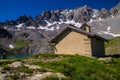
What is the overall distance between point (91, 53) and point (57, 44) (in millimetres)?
7005

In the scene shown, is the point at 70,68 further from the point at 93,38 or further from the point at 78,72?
the point at 93,38

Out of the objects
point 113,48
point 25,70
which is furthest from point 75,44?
point 113,48

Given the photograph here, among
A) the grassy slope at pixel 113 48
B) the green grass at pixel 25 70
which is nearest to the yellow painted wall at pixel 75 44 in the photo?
the green grass at pixel 25 70

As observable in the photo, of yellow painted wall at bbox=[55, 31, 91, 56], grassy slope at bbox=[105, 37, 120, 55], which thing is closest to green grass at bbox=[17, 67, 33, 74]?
yellow painted wall at bbox=[55, 31, 91, 56]

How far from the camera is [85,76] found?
1825 centimetres

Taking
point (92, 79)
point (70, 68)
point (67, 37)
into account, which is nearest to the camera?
point (92, 79)

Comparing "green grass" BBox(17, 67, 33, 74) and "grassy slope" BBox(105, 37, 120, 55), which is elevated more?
"grassy slope" BBox(105, 37, 120, 55)

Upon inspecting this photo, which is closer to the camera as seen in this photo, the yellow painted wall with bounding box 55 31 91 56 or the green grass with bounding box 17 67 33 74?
the green grass with bounding box 17 67 33 74

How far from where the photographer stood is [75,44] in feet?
137

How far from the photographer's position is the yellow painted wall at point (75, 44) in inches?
1612

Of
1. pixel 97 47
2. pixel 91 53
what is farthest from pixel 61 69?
pixel 97 47

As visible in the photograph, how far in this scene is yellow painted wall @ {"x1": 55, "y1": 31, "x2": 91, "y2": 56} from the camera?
134 ft

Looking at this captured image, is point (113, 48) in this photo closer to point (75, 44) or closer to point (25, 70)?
point (75, 44)

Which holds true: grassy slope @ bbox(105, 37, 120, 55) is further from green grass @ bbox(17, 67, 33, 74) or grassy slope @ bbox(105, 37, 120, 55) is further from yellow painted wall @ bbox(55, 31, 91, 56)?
green grass @ bbox(17, 67, 33, 74)
